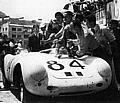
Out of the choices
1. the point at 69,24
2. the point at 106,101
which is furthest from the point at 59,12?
the point at 106,101

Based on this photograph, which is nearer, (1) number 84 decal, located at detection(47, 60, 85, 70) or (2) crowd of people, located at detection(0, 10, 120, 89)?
(1) number 84 decal, located at detection(47, 60, 85, 70)

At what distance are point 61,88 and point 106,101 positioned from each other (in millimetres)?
1191

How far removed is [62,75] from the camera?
4.69 m

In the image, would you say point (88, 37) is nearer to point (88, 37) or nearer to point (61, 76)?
point (88, 37)

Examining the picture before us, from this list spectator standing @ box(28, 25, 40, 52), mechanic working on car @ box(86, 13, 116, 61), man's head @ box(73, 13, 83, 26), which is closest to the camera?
man's head @ box(73, 13, 83, 26)

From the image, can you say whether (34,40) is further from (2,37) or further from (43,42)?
(2,37)

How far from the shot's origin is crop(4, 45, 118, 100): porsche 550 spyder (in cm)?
450

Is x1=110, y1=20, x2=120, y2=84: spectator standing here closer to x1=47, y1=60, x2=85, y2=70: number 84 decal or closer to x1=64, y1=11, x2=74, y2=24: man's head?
x1=64, y1=11, x2=74, y2=24: man's head

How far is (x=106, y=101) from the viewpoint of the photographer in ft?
17.0

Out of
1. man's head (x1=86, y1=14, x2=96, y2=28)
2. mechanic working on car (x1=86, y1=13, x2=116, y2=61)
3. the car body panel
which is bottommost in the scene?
the car body panel

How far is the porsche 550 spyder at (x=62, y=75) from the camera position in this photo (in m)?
4.50

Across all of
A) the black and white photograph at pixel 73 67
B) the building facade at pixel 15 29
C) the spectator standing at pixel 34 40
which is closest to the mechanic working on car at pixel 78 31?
the black and white photograph at pixel 73 67

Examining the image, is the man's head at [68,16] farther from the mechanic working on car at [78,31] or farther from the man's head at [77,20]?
the man's head at [77,20]

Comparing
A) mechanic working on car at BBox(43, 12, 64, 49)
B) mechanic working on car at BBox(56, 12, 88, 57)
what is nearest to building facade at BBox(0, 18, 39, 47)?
mechanic working on car at BBox(43, 12, 64, 49)
